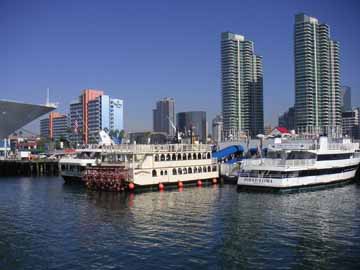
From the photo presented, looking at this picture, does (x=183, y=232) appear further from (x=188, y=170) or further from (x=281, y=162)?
(x=188, y=170)

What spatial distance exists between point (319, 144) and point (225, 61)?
125 meters

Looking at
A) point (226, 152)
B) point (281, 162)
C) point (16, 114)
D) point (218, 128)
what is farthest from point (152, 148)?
point (218, 128)

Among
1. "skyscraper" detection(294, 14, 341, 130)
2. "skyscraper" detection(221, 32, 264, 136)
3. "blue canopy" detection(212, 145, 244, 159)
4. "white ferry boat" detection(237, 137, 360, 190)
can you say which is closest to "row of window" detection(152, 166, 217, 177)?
"white ferry boat" detection(237, 137, 360, 190)

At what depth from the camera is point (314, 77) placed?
15100cm

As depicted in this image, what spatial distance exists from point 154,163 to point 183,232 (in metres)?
25.8

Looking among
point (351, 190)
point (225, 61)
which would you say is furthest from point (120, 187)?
point (225, 61)

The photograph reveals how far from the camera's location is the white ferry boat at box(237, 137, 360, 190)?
1854 inches

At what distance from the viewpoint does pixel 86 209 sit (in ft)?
125

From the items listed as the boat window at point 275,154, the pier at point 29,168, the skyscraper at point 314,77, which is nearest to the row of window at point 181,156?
the boat window at point 275,154

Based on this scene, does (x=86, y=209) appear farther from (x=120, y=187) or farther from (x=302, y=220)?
(x=302, y=220)

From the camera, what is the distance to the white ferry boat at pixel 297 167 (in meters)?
47.1

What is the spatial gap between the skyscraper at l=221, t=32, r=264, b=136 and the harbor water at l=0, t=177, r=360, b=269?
12459 cm

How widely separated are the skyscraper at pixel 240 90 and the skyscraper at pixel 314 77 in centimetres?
2102

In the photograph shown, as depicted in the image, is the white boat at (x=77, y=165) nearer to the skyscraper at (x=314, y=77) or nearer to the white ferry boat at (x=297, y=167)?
the white ferry boat at (x=297, y=167)
